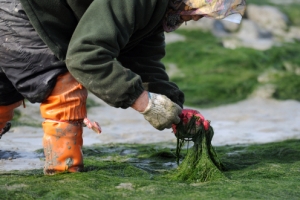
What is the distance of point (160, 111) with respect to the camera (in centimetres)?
344

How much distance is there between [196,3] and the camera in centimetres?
355

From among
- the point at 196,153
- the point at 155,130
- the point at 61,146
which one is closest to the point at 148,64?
the point at 196,153

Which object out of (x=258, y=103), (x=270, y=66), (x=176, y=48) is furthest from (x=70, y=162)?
(x=176, y=48)

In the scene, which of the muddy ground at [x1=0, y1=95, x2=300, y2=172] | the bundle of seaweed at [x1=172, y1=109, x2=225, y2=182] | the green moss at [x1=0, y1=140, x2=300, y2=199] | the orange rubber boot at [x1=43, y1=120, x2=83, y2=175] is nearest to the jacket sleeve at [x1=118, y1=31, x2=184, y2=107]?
the bundle of seaweed at [x1=172, y1=109, x2=225, y2=182]

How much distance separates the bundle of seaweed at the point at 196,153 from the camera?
3625mm

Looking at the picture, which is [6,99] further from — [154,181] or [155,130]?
[155,130]

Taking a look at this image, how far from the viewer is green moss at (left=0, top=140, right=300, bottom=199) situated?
10.3 ft

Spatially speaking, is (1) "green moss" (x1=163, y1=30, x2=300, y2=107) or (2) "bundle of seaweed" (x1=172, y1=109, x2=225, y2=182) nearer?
(2) "bundle of seaweed" (x1=172, y1=109, x2=225, y2=182)

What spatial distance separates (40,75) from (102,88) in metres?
0.42

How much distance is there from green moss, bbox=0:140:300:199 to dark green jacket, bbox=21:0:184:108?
45 centimetres

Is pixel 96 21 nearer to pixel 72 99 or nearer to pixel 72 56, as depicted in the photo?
pixel 72 56

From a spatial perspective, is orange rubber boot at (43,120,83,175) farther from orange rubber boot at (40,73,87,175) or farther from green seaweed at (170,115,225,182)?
green seaweed at (170,115,225,182)

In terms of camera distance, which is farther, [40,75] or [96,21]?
[40,75]

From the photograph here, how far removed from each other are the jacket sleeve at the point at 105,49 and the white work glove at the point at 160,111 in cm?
12
